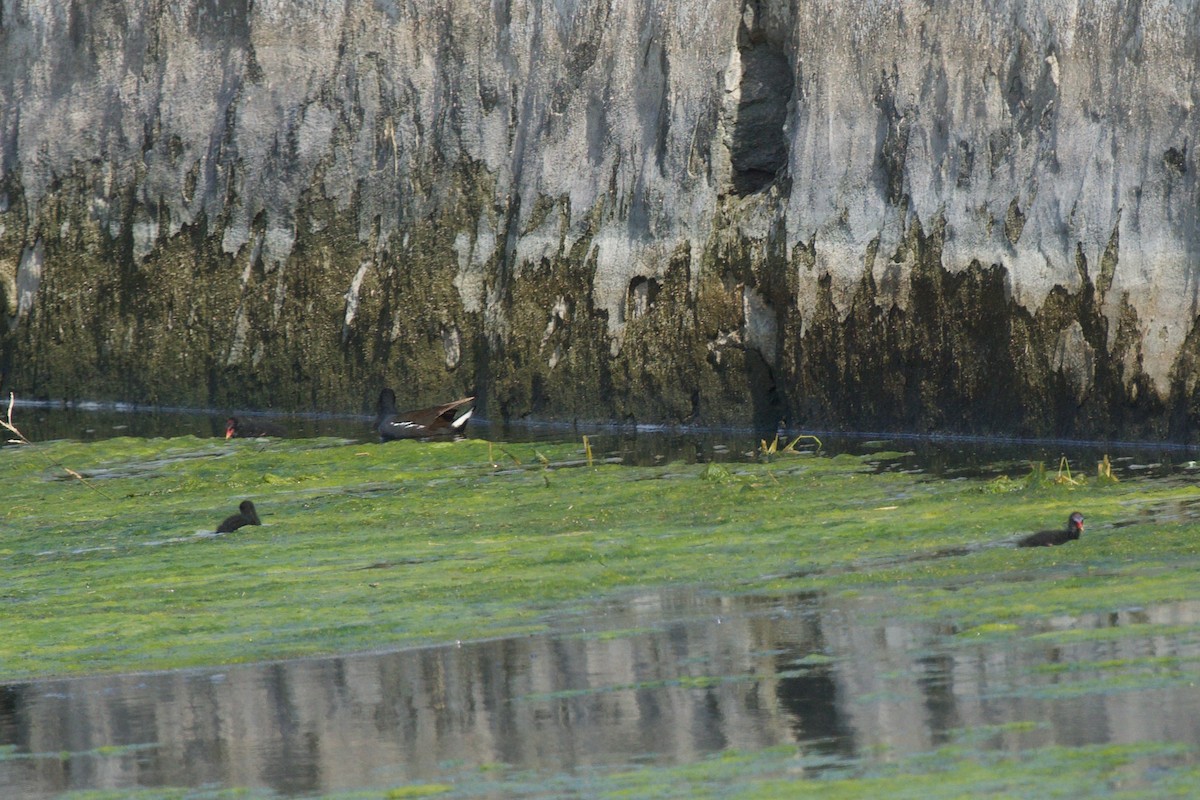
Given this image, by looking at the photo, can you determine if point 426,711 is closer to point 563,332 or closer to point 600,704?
point 600,704

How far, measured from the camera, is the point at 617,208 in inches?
824

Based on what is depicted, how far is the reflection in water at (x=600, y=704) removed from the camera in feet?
23.2

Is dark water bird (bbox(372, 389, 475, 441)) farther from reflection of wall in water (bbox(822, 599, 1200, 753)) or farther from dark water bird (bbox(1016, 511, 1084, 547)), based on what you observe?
reflection of wall in water (bbox(822, 599, 1200, 753))

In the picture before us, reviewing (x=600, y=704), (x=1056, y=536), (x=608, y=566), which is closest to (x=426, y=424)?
(x=608, y=566)

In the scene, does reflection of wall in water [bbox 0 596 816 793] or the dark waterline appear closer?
reflection of wall in water [bbox 0 596 816 793]

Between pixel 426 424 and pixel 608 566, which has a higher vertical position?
pixel 426 424

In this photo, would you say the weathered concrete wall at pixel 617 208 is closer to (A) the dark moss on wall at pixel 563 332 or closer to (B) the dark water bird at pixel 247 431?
(A) the dark moss on wall at pixel 563 332

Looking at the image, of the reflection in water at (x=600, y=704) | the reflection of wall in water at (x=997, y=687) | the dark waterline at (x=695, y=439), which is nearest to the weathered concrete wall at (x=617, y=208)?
the dark waterline at (x=695, y=439)

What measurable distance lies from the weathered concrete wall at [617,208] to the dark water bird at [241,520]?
711 centimetres

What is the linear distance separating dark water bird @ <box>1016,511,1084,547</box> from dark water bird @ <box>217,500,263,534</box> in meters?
5.22

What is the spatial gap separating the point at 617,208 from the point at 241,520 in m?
8.41

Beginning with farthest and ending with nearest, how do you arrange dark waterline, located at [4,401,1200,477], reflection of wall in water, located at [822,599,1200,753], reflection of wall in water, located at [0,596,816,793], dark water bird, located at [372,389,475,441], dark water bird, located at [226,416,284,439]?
1. dark water bird, located at [226,416,284,439]
2. dark water bird, located at [372,389,475,441]
3. dark waterline, located at [4,401,1200,477]
4. reflection of wall in water, located at [0,596,816,793]
5. reflection of wall in water, located at [822,599,1200,753]

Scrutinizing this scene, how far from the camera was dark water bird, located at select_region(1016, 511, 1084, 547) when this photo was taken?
10883 mm

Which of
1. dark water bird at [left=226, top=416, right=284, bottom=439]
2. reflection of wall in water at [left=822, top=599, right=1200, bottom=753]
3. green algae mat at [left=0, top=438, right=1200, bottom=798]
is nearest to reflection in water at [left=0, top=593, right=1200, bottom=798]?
reflection of wall in water at [left=822, top=599, right=1200, bottom=753]
